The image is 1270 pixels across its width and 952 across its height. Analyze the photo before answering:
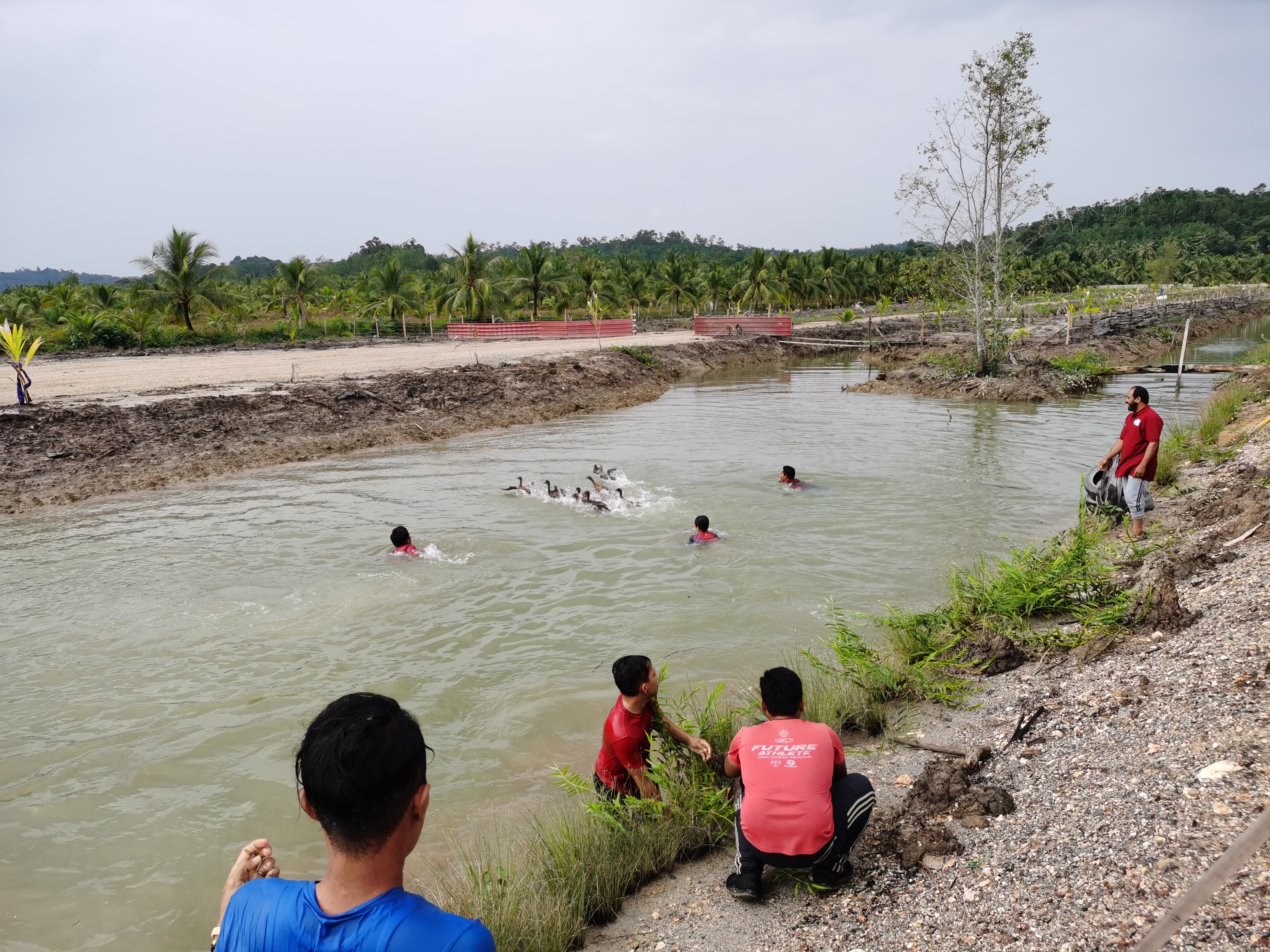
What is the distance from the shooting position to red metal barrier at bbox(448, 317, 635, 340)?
44.9 metres

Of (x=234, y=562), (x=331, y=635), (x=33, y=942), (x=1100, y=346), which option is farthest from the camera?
(x=1100, y=346)

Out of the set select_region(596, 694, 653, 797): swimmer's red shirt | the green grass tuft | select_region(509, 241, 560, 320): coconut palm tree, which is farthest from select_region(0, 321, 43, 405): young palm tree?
select_region(509, 241, 560, 320): coconut palm tree

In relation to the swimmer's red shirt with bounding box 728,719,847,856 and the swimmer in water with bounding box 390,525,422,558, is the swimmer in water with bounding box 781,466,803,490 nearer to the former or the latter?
Result: the swimmer in water with bounding box 390,525,422,558

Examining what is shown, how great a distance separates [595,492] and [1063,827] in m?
10.7

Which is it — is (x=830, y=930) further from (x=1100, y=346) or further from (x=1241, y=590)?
(x=1100, y=346)

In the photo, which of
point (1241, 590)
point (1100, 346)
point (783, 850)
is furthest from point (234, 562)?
point (1100, 346)

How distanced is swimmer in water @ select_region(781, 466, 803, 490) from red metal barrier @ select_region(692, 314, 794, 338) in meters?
35.5

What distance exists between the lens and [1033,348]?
34969 mm

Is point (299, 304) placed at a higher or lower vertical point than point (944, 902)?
higher

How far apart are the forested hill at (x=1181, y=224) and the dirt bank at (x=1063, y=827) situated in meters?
109

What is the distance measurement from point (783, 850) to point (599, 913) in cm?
100

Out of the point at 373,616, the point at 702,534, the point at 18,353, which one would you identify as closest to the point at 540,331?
the point at 18,353

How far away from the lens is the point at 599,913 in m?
3.76

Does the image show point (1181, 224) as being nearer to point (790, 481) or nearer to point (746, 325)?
point (746, 325)
